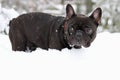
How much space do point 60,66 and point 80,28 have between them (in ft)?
3.84

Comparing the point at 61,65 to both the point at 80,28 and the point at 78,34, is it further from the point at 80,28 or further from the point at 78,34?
the point at 80,28

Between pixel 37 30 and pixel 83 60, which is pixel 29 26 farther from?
pixel 83 60

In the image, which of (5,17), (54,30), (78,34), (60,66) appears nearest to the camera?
(60,66)

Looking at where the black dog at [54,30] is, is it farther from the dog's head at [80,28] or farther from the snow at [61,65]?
the snow at [61,65]

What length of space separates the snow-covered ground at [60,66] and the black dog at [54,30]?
1.07 ft

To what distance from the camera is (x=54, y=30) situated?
241 inches

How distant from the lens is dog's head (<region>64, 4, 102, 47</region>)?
18.4 ft

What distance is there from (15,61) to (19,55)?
0.96 ft

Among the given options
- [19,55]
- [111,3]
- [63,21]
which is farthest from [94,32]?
[111,3]

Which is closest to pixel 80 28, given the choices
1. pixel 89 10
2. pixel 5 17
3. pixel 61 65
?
pixel 61 65

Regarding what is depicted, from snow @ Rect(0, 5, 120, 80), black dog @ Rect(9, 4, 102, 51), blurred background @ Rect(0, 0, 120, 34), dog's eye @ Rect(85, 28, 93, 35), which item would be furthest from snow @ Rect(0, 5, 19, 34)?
dog's eye @ Rect(85, 28, 93, 35)

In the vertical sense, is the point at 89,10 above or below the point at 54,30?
below

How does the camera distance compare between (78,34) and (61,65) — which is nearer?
(61,65)

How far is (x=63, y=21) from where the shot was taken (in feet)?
20.1
